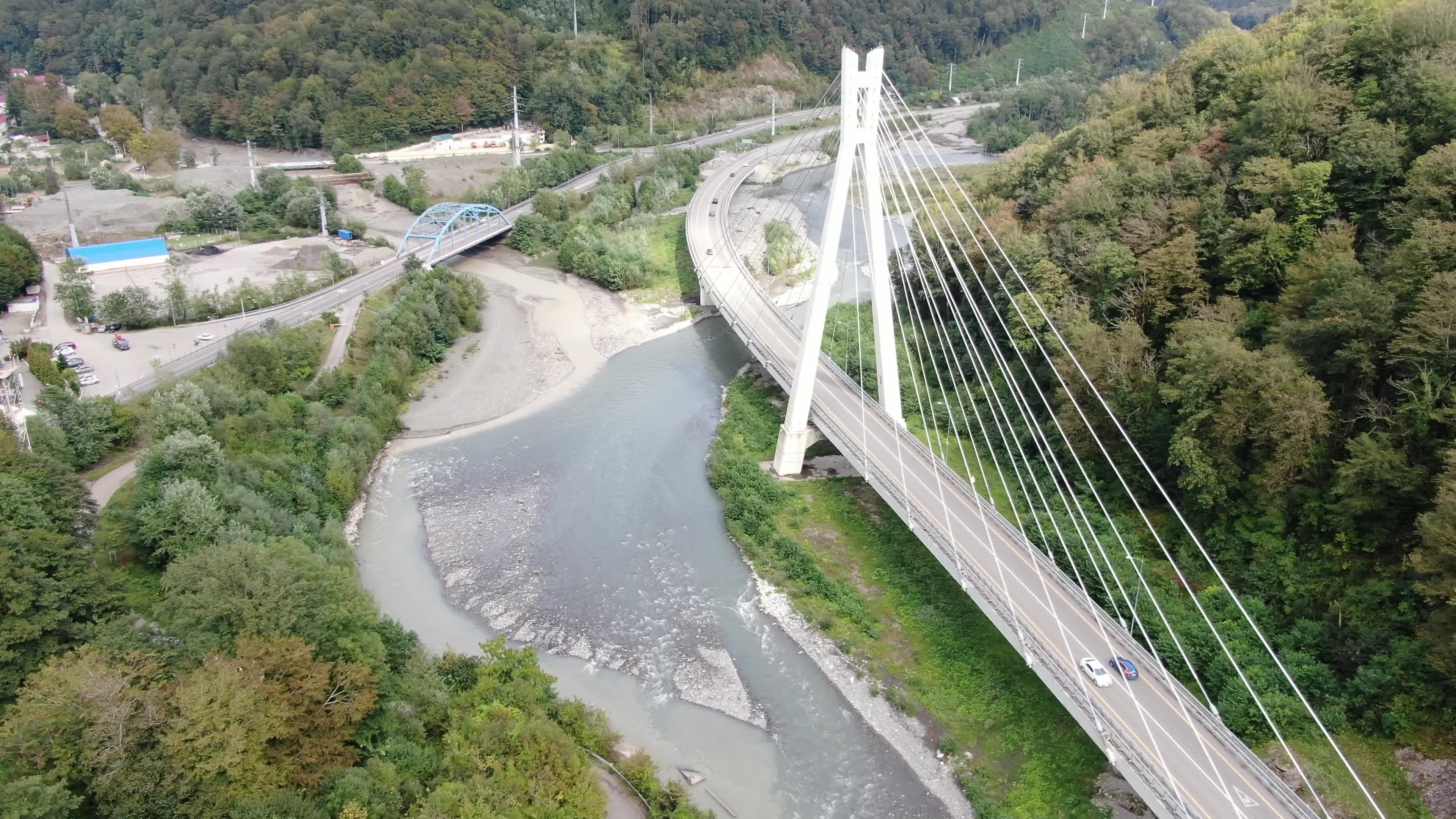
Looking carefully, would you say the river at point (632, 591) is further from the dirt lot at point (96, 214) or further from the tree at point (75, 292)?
the dirt lot at point (96, 214)

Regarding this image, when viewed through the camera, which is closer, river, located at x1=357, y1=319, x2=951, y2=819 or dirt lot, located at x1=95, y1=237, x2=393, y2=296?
river, located at x1=357, y1=319, x2=951, y2=819

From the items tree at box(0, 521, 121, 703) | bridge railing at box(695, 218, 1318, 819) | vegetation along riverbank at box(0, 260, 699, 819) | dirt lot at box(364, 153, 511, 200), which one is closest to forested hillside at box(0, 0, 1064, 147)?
dirt lot at box(364, 153, 511, 200)

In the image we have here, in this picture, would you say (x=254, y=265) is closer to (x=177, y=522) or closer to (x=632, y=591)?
(x=177, y=522)

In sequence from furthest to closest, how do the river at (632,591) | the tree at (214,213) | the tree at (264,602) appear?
the tree at (214,213), the river at (632,591), the tree at (264,602)

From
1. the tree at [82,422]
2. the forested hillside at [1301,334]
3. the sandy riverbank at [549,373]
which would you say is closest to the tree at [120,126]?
the sandy riverbank at [549,373]

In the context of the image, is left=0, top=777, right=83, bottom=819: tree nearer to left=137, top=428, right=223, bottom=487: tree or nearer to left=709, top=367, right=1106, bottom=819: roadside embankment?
left=137, top=428, right=223, bottom=487: tree

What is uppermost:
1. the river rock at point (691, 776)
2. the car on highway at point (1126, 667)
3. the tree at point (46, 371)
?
the tree at point (46, 371)
